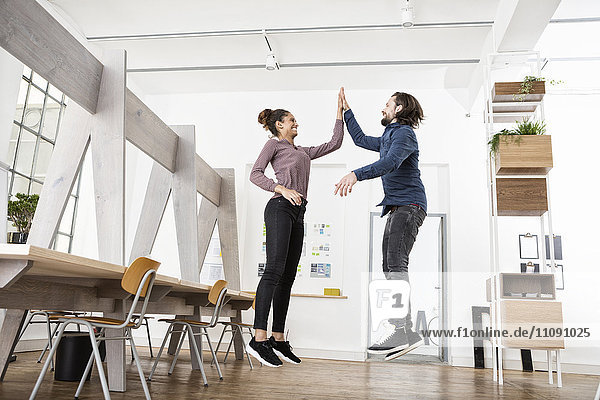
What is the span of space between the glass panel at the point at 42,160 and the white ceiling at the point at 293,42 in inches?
56.4

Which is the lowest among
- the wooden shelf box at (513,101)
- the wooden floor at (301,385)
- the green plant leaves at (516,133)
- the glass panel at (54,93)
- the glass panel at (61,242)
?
the wooden floor at (301,385)

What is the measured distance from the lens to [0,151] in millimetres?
5027

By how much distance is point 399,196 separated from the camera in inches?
109

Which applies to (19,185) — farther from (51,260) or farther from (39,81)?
(51,260)

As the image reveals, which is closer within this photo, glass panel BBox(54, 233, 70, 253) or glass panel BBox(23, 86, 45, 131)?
glass panel BBox(23, 86, 45, 131)

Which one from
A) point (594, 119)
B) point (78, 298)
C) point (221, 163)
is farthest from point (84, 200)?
point (594, 119)

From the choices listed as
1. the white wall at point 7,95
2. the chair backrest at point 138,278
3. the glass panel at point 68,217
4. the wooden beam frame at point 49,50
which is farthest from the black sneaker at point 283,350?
the glass panel at point 68,217

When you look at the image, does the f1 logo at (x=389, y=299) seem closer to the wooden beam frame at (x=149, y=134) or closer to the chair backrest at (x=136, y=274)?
the chair backrest at (x=136, y=274)

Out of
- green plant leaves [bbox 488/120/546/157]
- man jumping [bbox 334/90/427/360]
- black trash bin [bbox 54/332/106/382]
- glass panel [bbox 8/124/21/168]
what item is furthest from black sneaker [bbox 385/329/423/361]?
glass panel [bbox 8/124/21/168]

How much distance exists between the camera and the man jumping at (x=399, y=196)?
8.63 ft

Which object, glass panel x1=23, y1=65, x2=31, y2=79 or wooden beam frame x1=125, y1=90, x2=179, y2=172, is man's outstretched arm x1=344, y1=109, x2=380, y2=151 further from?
glass panel x1=23, y1=65, x2=31, y2=79

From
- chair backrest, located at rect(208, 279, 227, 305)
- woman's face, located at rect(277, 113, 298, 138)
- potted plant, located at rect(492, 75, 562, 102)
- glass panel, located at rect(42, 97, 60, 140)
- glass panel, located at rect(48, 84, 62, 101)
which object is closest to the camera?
woman's face, located at rect(277, 113, 298, 138)

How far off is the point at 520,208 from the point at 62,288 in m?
3.82

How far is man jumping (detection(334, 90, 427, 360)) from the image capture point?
263 centimetres
